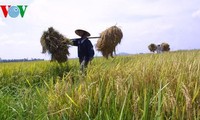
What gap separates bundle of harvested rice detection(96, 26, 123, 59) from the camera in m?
11.9

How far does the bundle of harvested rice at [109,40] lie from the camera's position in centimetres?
1191

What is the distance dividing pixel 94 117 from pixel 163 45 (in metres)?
37.4

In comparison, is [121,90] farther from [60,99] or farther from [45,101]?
[45,101]

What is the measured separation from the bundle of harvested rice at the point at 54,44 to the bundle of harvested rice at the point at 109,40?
1.34 m

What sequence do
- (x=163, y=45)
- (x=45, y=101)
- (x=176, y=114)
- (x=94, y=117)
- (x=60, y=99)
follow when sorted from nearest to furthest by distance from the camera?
1. (x=176, y=114)
2. (x=94, y=117)
3. (x=60, y=99)
4. (x=45, y=101)
5. (x=163, y=45)

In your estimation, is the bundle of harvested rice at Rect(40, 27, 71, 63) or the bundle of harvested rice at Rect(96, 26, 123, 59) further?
the bundle of harvested rice at Rect(96, 26, 123, 59)

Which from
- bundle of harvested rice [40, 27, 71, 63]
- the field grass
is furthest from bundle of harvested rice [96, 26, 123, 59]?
the field grass

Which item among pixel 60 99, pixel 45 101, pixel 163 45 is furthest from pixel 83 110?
pixel 163 45

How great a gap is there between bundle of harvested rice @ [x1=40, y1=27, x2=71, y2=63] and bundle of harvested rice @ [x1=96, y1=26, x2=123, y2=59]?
1.34 metres

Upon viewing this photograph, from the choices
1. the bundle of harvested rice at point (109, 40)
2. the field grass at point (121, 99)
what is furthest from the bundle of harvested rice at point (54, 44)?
the field grass at point (121, 99)

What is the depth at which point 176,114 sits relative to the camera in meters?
2.40

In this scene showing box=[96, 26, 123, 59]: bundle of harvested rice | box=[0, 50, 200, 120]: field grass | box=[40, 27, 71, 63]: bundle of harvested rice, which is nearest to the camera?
box=[0, 50, 200, 120]: field grass

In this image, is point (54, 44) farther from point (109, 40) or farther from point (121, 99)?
point (121, 99)

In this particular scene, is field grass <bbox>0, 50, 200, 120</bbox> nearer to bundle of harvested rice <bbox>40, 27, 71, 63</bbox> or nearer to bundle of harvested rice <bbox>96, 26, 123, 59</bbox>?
bundle of harvested rice <bbox>40, 27, 71, 63</bbox>
